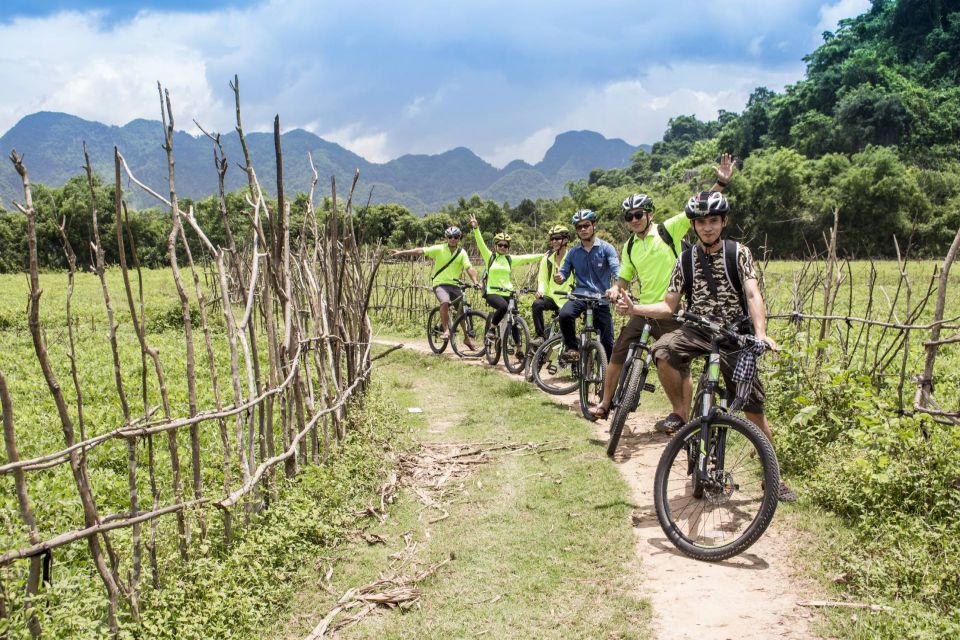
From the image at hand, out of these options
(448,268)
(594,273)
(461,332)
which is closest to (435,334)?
(461,332)

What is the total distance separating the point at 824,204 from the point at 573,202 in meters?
31.0

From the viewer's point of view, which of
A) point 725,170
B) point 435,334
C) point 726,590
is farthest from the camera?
point 435,334

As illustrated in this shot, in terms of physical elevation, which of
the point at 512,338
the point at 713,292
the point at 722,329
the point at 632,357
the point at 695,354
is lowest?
the point at 512,338

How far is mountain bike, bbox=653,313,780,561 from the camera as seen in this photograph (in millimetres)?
3568

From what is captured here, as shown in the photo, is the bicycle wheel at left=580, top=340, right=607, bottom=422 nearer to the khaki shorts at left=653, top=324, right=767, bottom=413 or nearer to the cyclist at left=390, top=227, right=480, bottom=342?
the khaki shorts at left=653, top=324, right=767, bottom=413

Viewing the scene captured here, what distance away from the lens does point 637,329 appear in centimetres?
554

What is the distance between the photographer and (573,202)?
211ft

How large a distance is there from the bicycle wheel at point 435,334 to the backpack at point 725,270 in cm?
669

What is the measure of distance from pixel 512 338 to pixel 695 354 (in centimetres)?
501

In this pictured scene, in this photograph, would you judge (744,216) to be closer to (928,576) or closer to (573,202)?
(573,202)

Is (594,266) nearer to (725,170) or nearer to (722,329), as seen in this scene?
(725,170)

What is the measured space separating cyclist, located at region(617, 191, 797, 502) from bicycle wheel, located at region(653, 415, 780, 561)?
0.36m

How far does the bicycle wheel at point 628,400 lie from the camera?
16.4 ft

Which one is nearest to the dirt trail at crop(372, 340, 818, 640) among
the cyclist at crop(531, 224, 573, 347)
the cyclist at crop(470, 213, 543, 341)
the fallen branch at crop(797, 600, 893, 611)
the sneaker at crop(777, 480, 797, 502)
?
the fallen branch at crop(797, 600, 893, 611)
